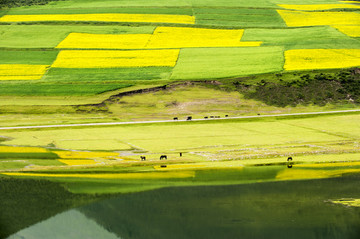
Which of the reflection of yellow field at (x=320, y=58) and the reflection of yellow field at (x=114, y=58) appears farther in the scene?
the reflection of yellow field at (x=114, y=58)

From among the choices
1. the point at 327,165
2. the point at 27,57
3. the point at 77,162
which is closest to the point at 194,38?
the point at 27,57

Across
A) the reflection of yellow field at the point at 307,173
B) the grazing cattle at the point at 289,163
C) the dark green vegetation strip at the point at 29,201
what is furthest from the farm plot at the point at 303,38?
the dark green vegetation strip at the point at 29,201

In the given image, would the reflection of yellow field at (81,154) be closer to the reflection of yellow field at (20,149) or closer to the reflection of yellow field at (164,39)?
the reflection of yellow field at (20,149)

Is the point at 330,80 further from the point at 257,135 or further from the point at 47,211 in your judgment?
the point at 47,211

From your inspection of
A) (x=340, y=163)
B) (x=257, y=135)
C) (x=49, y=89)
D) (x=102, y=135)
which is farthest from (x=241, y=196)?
(x=49, y=89)

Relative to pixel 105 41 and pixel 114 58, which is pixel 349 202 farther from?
pixel 105 41
